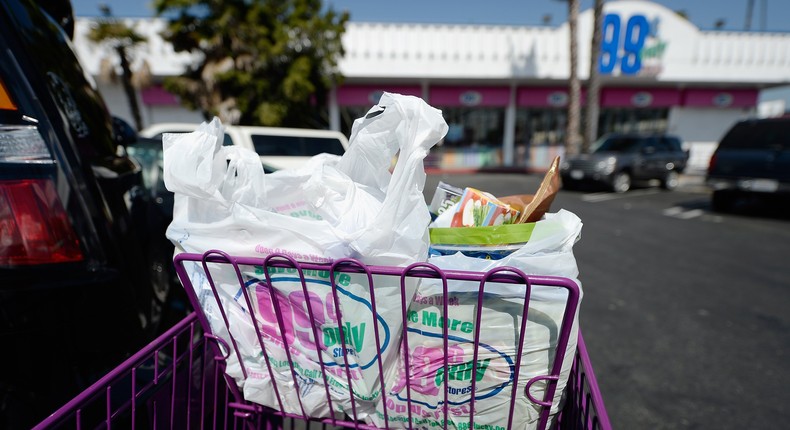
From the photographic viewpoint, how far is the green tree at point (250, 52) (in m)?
11.3

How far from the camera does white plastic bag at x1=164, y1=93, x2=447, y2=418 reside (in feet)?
3.21

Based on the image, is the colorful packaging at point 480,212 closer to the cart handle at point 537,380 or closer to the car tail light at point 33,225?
the cart handle at point 537,380

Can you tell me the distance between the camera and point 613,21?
599 inches

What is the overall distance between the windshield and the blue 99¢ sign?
562cm

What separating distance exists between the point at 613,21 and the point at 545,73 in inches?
125

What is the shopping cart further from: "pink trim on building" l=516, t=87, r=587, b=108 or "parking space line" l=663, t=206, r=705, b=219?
"pink trim on building" l=516, t=87, r=587, b=108

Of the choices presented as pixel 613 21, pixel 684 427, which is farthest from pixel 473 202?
pixel 613 21

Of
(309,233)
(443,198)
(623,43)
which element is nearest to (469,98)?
(623,43)

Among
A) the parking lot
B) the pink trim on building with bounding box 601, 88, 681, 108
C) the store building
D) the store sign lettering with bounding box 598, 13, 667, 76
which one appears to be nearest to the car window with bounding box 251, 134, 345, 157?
the parking lot

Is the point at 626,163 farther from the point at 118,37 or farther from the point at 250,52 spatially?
the point at 118,37

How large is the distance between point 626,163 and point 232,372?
1198 centimetres

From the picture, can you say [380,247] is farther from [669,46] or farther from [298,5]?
[669,46]

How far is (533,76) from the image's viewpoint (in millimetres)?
15586

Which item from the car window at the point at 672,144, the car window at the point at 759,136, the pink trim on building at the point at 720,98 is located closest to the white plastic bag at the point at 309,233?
the car window at the point at 759,136
